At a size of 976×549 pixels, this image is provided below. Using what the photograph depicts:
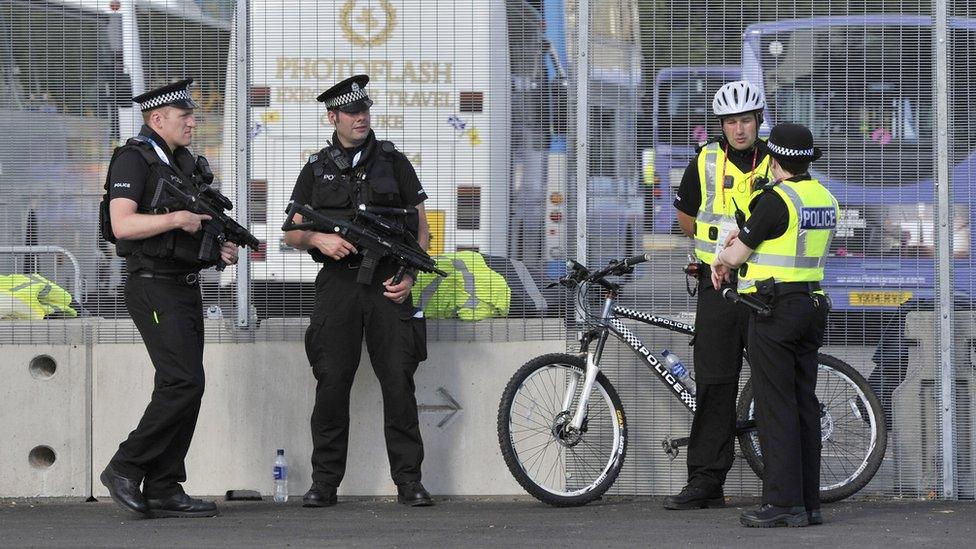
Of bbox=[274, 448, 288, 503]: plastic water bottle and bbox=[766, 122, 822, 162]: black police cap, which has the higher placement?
bbox=[766, 122, 822, 162]: black police cap

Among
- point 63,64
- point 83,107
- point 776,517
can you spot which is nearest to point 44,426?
point 83,107

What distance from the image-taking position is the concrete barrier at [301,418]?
9.12m

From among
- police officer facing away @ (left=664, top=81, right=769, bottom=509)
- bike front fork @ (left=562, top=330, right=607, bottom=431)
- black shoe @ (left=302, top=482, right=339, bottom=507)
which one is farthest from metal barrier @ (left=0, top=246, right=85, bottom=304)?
police officer facing away @ (left=664, top=81, right=769, bottom=509)

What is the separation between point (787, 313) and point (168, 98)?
3.40 meters

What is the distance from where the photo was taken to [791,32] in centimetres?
912

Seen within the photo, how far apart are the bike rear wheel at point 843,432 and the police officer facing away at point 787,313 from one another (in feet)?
2.67

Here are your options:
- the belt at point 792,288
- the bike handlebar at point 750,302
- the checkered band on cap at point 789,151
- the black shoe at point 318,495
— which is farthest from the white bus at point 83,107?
the belt at point 792,288

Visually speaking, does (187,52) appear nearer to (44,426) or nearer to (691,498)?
(44,426)

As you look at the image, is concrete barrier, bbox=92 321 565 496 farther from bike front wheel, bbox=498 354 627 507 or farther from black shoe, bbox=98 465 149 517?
black shoe, bbox=98 465 149 517

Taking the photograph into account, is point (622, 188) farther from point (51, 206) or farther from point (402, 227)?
point (51, 206)

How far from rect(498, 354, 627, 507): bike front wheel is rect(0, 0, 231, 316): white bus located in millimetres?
2434

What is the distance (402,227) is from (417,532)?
5.78 feet

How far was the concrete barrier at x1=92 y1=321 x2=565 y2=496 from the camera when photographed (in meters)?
9.12

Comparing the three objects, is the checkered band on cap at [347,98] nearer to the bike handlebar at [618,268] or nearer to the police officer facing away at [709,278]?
the bike handlebar at [618,268]
